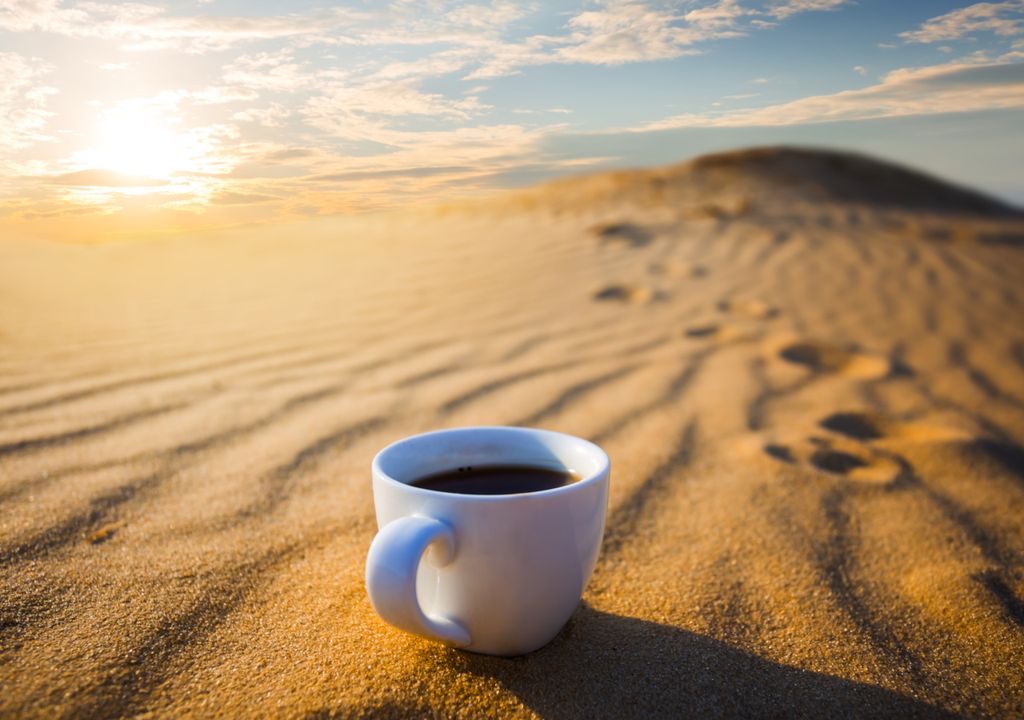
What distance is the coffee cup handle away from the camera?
33.3 inches

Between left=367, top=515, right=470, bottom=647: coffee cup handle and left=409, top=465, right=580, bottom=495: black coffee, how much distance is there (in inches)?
6.3

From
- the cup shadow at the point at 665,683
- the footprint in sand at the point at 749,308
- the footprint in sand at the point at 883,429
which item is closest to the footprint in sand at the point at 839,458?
the footprint in sand at the point at 883,429

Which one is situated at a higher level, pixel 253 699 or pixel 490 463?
pixel 490 463

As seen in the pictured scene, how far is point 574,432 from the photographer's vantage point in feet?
7.28

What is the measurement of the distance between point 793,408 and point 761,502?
33.5 inches

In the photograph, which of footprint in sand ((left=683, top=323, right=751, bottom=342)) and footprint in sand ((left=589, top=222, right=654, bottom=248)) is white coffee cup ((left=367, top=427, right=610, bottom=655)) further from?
footprint in sand ((left=589, top=222, right=654, bottom=248))

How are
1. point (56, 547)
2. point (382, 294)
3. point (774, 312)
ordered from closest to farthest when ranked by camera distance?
point (56, 547)
point (774, 312)
point (382, 294)

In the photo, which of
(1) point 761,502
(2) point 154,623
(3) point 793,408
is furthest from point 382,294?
(2) point 154,623

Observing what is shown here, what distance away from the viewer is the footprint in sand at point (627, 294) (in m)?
3.85

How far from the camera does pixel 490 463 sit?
117 centimetres

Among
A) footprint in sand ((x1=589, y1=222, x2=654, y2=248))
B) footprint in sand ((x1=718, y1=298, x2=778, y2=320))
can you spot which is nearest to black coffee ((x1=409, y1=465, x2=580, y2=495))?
footprint in sand ((x1=718, y1=298, x2=778, y2=320))

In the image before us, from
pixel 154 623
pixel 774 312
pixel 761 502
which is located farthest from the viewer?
pixel 774 312

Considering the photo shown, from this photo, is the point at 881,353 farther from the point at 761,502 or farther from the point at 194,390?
the point at 194,390

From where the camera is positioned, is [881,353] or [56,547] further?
[881,353]
